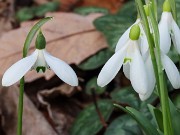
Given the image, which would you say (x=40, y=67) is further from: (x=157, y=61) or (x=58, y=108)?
(x=58, y=108)

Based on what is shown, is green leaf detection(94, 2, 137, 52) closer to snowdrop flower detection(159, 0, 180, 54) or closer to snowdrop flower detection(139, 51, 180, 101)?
snowdrop flower detection(159, 0, 180, 54)

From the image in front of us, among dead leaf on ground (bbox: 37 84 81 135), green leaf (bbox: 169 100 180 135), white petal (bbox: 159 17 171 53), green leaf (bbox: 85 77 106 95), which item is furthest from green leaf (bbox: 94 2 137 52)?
white petal (bbox: 159 17 171 53)

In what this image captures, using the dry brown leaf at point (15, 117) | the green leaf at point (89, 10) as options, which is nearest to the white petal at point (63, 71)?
the dry brown leaf at point (15, 117)

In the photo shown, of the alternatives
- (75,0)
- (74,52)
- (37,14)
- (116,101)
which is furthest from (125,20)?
(75,0)

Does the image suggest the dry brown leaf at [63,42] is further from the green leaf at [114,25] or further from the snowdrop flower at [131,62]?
the snowdrop flower at [131,62]

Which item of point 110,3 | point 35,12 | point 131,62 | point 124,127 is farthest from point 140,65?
point 110,3

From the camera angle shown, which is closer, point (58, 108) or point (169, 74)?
point (169, 74)
